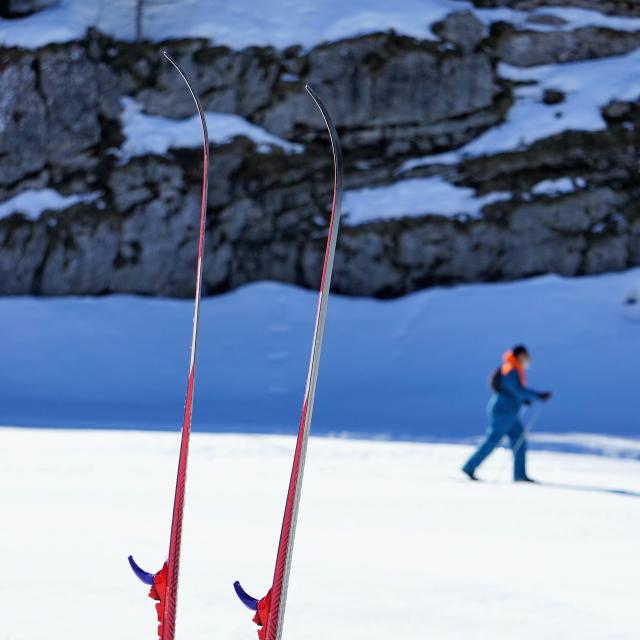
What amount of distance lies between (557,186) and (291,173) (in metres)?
6.18

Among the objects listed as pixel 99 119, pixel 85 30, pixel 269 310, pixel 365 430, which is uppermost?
pixel 85 30

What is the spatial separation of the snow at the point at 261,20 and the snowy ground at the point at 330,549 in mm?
16354

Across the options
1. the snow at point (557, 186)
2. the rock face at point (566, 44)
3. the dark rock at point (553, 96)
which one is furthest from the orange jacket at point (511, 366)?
the rock face at point (566, 44)

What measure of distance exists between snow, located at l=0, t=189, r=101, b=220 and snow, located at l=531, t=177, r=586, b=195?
10.1 metres

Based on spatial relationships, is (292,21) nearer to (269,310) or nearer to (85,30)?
(85,30)

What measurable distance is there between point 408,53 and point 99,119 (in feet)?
25.0

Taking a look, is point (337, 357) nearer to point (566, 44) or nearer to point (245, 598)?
point (566, 44)

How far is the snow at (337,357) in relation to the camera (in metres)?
14.5

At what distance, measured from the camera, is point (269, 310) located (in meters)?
19.7

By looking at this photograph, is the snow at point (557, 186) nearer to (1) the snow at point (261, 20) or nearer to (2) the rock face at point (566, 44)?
(2) the rock face at point (566, 44)

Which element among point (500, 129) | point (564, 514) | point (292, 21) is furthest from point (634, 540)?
point (292, 21)

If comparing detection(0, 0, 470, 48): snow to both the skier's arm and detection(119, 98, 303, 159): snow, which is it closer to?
detection(119, 98, 303, 159): snow

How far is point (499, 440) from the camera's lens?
802 centimetres

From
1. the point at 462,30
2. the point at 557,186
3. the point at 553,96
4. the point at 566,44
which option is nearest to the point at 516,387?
the point at 557,186
